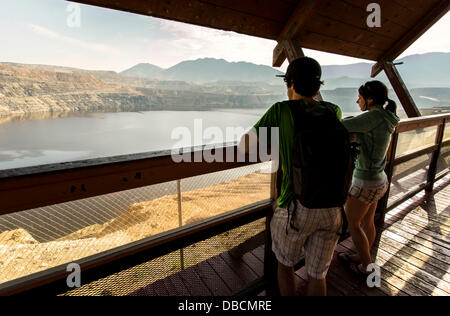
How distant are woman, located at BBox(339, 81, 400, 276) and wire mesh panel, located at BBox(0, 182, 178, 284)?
141cm

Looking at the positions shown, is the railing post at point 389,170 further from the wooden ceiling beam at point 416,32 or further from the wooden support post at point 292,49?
the wooden ceiling beam at point 416,32

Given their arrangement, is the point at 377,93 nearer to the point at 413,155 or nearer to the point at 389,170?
the point at 389,170

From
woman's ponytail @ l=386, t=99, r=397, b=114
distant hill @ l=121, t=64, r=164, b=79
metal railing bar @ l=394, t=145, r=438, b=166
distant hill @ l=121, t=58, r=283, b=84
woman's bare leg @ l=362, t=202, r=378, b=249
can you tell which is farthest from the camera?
distant hill @ l=121, t=64, r=164, b=79

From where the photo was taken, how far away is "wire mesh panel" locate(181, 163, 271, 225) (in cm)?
138

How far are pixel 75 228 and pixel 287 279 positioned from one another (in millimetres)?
1157

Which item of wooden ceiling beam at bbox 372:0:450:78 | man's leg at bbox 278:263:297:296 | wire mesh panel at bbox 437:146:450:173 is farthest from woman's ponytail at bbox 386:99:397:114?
wire mesh panel at bbox 437:146:450:173

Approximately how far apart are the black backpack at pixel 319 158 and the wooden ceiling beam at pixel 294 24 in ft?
4.84

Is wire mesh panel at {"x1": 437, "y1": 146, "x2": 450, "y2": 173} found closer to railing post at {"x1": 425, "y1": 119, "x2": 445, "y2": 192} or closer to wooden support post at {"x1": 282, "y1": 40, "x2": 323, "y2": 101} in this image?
railing post at {"x1": 425, "y1": 119, "x2": 445, "y2": 192}

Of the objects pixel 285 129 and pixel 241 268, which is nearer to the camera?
pixel 285 129

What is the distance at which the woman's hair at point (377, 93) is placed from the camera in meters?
1.56

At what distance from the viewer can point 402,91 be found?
11.2 ft

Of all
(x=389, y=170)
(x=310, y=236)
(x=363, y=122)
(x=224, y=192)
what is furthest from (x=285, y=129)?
(x=389, y=170)
